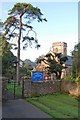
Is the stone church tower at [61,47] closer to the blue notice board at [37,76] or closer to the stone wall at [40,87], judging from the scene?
the stone wall at [40,87]

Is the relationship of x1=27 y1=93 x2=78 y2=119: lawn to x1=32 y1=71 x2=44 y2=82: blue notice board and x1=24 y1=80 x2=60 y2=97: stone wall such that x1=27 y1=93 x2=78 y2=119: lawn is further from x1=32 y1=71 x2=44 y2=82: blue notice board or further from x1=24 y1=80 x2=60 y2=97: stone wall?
x1=32 y1=71 x2=44 y2=82: blue notice board

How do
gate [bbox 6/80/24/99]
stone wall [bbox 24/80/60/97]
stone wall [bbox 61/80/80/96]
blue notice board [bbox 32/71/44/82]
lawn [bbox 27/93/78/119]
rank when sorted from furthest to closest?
stone wall [bbox 61/80/80/96]
blue notice board [bbox 32/71/44/82]
stone wall [bbox 24/80/60/97]
gate [bbox 6/80/24/99]
lawn [bbox 27/93/78/119]

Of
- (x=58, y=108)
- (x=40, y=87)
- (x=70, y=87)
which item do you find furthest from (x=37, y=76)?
(x=58, y=108)

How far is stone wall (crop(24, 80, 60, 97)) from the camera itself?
2183 cm

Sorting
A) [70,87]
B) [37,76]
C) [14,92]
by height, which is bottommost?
[14,92]

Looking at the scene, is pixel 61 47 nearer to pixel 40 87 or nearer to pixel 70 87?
pixel 70 87

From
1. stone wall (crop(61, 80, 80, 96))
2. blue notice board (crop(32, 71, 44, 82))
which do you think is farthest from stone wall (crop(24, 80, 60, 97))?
stone wall (crop(61, 80, 80, 96))

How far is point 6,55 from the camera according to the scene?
36875 millimetres

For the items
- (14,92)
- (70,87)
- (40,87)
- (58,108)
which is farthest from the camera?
(70,87)

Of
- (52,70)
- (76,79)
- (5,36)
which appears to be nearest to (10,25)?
(5,36)

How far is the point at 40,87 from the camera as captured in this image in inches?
923

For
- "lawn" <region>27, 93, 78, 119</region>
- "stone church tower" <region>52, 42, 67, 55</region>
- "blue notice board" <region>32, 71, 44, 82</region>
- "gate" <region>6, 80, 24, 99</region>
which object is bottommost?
"lawn" <region>27, 93, 78, 119</region>

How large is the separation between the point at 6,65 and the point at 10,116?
25.1 metres

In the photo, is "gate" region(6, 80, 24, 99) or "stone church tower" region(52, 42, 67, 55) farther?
"stone church tower" region(52, 42, 67, 55)
